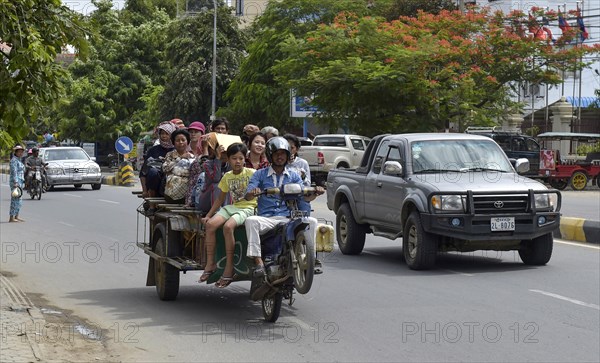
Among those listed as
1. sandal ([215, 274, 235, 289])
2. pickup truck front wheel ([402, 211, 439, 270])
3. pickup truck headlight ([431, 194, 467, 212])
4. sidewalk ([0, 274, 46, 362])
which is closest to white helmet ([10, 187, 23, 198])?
sidewalk ([0, 274, 46, 362])

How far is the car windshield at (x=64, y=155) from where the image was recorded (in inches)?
1503

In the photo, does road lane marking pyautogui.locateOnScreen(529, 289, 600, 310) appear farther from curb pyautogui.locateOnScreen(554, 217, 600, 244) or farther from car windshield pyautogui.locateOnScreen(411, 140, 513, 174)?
curb pyautogui.locateOnScreen(554, 217, 600, 244)

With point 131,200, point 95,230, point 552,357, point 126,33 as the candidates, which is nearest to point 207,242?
point 552,357

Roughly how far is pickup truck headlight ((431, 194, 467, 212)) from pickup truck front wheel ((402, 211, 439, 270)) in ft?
1.18

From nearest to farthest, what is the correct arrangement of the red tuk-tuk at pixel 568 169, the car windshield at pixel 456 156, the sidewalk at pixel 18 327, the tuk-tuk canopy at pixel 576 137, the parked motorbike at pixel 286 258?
the sidewalk at pixel 18 327 < the parked motorbike at pixel 286 258 < the car windshield at pixel 456 156 < the red tuk-tuk at pixel 568 169 < the tuk-tuk canopy at pixel 576 137

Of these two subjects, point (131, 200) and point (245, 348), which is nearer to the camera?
point (245, 348)

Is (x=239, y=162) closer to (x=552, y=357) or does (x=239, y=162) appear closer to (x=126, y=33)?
(x=552, y=357)

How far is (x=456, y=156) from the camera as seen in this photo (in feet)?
47.7

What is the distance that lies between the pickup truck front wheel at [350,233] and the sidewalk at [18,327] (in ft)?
17.7

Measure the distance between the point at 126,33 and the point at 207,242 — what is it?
57258mm

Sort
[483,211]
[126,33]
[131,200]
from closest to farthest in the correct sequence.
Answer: [483,211] < [131,200] < [126,33]

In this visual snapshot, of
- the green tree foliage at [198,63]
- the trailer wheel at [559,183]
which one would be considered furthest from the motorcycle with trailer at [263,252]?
the green tree foliage at [198,63]

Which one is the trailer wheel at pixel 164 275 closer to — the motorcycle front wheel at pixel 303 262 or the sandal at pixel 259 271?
the sandal at pixel 259 271

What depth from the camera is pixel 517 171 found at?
14.2 m
